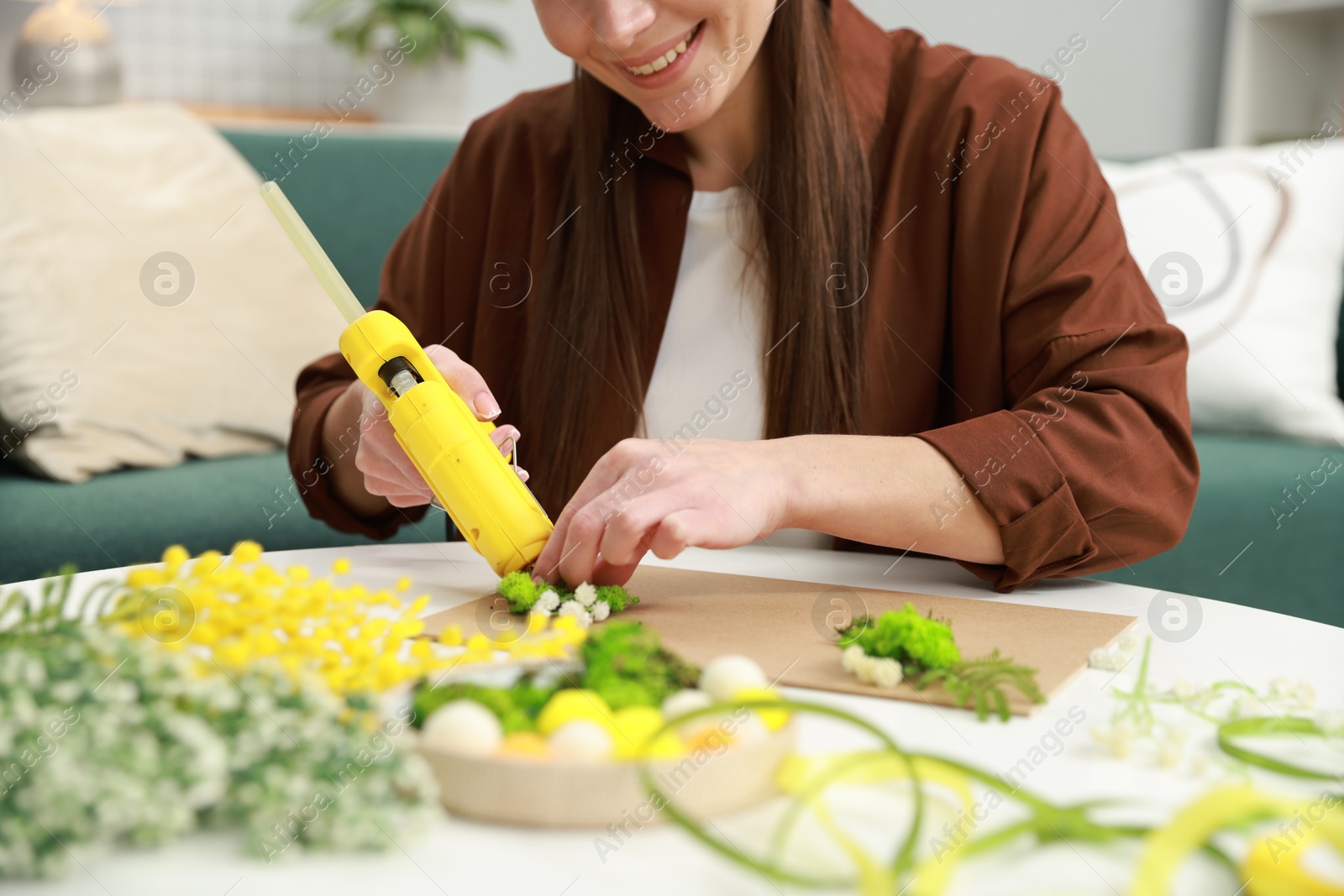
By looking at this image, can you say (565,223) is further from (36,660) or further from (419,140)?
(419,140)

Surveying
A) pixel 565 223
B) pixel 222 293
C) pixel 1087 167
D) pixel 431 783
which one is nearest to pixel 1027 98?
pixel 1087 167

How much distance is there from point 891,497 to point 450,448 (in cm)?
29

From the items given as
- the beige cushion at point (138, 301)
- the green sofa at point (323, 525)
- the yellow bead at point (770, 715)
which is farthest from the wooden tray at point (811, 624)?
the beige cushion at point (138, 301)

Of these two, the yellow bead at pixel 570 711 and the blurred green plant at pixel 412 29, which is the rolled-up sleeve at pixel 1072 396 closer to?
the yellow bead at pixel 570 711

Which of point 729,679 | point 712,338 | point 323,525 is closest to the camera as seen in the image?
point 729,679

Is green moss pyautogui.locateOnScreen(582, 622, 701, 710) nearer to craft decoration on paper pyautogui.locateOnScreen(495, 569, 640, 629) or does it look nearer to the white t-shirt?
craft decoration on paper pyautogui.locateOnScreen(495, 569, 640, 629)

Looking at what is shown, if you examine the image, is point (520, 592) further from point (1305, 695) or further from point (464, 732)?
point (1305, 695)

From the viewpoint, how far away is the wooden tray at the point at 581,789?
1.30 feet

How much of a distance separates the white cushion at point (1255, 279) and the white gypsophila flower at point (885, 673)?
1465 millimetres

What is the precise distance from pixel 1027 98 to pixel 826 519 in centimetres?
45

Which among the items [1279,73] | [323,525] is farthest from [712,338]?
[1279,73]

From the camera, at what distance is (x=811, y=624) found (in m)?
0.66

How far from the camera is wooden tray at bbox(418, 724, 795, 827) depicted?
40 cm

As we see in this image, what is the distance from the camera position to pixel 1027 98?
0.98 meters
